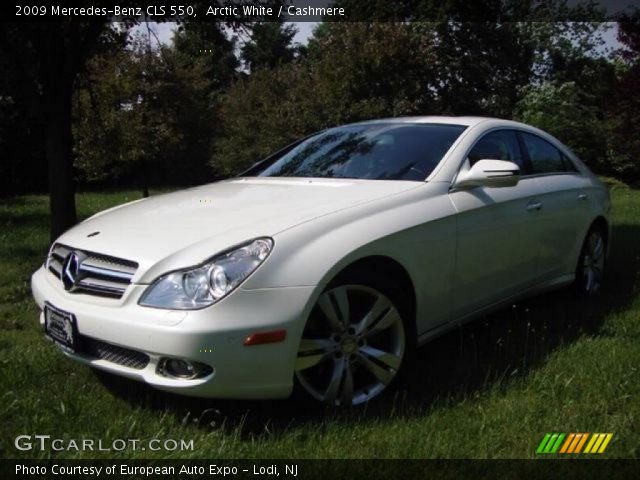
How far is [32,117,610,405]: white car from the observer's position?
253 cm

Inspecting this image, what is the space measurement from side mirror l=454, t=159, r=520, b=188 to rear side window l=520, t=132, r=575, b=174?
3.08 feet

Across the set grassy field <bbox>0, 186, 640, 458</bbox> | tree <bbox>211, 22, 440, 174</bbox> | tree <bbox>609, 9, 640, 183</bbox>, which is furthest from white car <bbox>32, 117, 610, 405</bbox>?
tree <bbox>609, 9, 640, 183</bbox>

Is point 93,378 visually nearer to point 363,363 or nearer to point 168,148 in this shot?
point 363,363

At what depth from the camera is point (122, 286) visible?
2.68 m

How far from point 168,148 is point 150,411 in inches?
577

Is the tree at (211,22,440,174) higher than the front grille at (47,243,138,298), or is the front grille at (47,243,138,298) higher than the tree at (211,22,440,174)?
the tree at (211,22,440,174)

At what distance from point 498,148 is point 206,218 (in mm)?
2092

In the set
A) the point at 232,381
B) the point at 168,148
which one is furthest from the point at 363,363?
the point at 168,148

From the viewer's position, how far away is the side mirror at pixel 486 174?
348 cm

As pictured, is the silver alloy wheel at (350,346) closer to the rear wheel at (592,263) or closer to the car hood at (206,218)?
the car hood at (206,218)

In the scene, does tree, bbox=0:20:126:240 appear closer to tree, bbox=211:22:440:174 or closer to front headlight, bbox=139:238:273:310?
front headlight, bbox=139:238:273:310

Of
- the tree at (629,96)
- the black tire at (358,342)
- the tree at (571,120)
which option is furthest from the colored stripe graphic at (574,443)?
the tree at (571,120)

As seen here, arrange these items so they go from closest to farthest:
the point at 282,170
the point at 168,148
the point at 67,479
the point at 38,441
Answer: the point at 67,479 → the point at 38,441 → the point at 282,170 → the point at 168,148

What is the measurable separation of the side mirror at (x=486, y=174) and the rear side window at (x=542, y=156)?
0.94m
